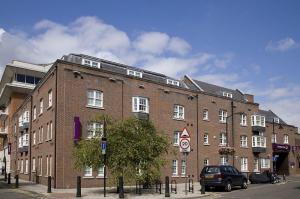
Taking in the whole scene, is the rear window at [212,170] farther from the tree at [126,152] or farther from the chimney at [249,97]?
the chimney at [249,97]

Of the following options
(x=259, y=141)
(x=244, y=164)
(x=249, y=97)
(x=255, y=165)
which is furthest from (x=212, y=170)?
(x=249, y=97)

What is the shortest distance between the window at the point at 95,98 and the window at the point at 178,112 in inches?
369

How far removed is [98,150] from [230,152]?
24914 mm

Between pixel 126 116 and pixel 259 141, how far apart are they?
2285 cm

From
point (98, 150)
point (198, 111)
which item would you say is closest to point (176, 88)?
point (198, 111)

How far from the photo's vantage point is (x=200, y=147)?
4338 centimetres

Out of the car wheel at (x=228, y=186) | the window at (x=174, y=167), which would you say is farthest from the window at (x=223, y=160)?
the car wheel at (x=228, y=186)

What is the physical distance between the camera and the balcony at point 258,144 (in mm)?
51594

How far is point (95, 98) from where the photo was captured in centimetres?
3431

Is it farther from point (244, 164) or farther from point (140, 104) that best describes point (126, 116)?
point (244, 164)

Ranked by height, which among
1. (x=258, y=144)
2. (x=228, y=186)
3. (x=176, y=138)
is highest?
(x=176, y=138)

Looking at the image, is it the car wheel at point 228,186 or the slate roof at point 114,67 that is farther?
the slate roof at point 114,67

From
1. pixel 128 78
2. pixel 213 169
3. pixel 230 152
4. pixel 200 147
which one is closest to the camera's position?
pixel 213 169

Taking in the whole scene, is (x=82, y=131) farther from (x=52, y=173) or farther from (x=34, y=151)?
(x=34, y=151)
